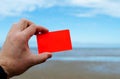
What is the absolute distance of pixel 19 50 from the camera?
217 cm

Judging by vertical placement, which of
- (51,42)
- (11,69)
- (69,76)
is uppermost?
(51,42)

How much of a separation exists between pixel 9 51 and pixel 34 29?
21cm

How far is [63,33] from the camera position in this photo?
7.38ft

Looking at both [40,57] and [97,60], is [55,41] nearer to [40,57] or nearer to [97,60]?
[40,57]

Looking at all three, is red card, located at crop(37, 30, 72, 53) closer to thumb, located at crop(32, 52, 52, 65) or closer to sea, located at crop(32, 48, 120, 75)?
thumb, located at crop(32, 52, 52, 65)

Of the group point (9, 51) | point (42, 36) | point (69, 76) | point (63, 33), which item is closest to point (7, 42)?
point (9, 51)

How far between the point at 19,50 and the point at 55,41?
24 cm

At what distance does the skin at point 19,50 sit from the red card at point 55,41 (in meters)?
0.04

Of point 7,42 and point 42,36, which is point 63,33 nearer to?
point 42,36

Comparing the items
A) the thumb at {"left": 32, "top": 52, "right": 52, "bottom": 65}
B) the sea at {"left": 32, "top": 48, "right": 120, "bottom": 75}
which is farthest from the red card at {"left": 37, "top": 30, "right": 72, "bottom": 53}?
the sea at {"left": 32, "top": 48, "right": 120, "bottom": 75}

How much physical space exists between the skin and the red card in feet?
0.13

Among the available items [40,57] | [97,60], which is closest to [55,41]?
[40,57]

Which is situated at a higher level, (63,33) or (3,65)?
(63,33)

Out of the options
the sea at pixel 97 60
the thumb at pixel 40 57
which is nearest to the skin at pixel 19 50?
the thumb at pixel 40 57
